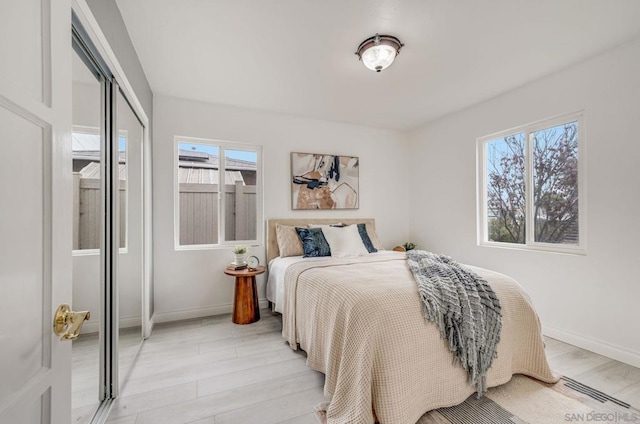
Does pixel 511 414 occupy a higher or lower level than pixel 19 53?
lower

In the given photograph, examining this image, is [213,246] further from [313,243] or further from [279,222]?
[313,243]

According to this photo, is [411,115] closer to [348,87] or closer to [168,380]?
[348,87]

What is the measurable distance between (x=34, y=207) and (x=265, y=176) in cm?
291

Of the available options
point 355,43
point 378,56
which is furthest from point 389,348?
point 355,43

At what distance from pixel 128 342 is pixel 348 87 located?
119 inches

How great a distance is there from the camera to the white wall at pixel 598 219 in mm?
2154

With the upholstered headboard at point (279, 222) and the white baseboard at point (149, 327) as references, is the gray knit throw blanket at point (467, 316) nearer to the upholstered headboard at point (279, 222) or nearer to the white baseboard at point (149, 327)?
the upholstered headboard at point (279, 222)

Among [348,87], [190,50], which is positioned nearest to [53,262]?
[190,50]

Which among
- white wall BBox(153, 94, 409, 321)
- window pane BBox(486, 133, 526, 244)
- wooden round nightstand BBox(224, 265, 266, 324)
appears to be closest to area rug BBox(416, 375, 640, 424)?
window pane BBox(486, 133, 526, 244)

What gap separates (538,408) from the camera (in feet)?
5.41

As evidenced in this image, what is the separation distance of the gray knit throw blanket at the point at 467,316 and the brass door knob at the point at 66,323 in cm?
156

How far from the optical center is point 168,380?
1970 mm

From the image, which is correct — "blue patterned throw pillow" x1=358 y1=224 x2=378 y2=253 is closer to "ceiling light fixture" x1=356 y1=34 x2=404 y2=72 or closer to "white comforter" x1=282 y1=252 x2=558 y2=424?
"white comforter" x1=282 y1=252 x2=558 y2=424

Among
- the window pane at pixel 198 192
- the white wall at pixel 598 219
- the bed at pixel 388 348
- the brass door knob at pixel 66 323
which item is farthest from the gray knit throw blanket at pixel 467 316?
the window pane at pixel 198 192
